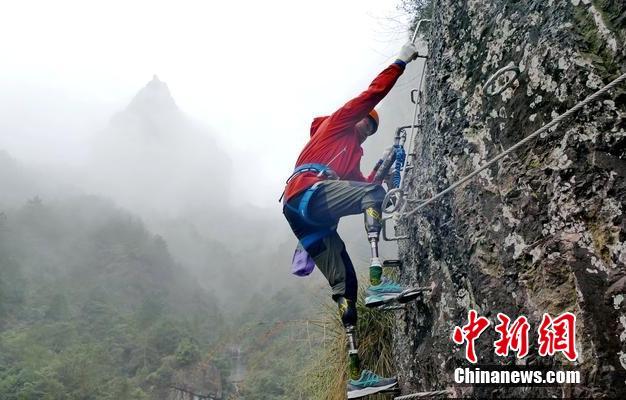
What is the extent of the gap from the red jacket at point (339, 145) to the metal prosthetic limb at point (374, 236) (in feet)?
1.51

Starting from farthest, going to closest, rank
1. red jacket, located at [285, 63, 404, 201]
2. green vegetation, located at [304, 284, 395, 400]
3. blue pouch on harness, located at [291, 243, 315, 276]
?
green vegetation, located at [304, 284, 395, 400] → blue pouch on harness, located at [291, 243, 315, 276] → red jacket, located at [285, 63, 404, 201]

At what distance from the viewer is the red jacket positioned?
317cm

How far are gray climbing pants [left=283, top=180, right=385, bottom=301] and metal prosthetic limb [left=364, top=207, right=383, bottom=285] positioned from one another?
0.05m

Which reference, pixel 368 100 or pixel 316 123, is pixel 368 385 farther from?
pixel 316 123

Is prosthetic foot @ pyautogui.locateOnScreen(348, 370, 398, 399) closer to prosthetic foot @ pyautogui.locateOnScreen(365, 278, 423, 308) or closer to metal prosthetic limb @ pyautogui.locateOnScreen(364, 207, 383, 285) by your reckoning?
prosthetic foot @ pyautogui.locateOnScreen(365, 278, 423, 308)

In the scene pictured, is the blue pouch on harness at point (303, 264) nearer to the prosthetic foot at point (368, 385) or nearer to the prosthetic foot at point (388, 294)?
the prosthetic foot at point (388, 294)

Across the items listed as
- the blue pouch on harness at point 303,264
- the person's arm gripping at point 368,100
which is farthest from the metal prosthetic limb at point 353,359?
the person's arm gripping at point 368,100

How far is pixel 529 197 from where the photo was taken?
2023mm

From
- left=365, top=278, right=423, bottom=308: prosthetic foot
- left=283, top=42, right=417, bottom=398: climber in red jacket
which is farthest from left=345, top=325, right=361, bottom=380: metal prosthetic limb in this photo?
left=365, top=278, right=423, bottom=308: prosthetic foot

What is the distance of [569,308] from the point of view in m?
1.77

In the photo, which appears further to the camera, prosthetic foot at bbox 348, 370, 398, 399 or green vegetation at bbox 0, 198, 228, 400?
green vegetation at bbox 0, 198, 228, 400

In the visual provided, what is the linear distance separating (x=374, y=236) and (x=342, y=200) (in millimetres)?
328

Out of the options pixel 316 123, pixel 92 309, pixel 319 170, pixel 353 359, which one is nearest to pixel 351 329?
pixel 353 359

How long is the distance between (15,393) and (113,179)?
53960 mm
